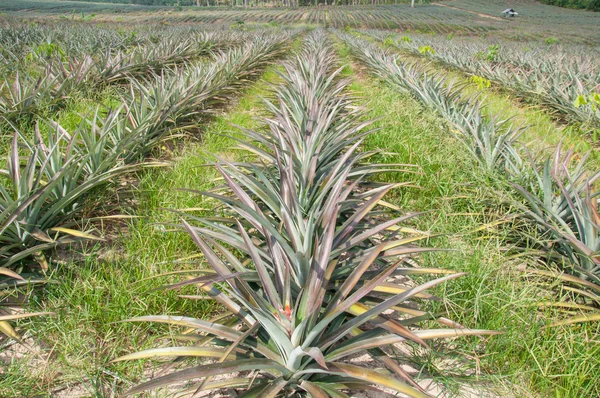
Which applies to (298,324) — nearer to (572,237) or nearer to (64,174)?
(572,237)

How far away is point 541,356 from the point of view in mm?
1157

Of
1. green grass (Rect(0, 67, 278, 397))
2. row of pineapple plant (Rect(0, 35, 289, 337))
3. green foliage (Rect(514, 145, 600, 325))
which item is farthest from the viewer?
row of pineapple plant (Rect(0, 35, 289, 337))

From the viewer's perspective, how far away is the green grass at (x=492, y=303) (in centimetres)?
110

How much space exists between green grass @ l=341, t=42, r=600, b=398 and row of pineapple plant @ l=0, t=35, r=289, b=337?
1.64 meters

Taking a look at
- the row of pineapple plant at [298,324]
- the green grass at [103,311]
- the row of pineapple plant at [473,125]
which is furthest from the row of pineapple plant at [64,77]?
the row of pineapple plant at [473,125]

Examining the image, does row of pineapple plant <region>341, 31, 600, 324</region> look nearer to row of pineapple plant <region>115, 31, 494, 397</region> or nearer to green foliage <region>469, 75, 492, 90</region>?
green foliage <region>469, 75, 492, 90</region>

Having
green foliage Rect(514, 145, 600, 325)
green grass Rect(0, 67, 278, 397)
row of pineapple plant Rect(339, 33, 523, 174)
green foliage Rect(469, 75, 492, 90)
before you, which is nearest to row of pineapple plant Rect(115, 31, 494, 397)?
green grass Rect(0, 67, 278, 397)

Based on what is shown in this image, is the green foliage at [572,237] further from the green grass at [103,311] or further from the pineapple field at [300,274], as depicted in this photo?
the green grass at [103,311]

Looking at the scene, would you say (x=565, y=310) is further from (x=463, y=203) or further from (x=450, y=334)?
(x=463, y=203)

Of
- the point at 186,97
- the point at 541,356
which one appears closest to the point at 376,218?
the point at 541,356

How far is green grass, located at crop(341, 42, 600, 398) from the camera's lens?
1096 mm

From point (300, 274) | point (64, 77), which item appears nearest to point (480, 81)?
point (300, 274)

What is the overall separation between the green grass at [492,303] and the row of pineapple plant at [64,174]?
1644 mm

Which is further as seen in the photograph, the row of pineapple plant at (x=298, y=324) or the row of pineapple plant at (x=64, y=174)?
the row of pineapple plant at (x=64, y=174)
